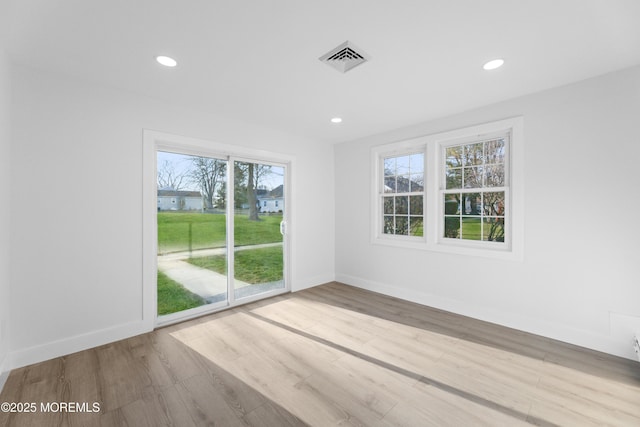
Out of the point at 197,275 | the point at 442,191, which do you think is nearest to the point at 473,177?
the point at 442,191

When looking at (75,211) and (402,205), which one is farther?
(402,205)

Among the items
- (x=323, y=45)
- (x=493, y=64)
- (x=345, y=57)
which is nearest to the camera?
(x=323, y=45)

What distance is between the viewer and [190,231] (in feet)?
10.9

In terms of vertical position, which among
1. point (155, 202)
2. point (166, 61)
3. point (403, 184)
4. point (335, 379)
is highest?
point (166, 61)

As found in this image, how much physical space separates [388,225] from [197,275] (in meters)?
2.90

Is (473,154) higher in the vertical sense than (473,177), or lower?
higher

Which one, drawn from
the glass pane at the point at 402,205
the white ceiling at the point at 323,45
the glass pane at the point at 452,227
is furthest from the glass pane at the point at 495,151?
the glass pane at the point at 402,205

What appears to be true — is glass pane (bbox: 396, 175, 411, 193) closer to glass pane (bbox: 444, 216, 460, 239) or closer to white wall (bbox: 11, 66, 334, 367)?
glass pane (bbox: 444, 216, 460, 239)

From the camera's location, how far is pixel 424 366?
227 cm

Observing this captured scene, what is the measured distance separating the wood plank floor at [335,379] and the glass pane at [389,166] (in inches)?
90.8

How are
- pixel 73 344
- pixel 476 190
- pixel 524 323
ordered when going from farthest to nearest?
1. pixel 476 190
2. pixel 524 323
3. pixel 73 344

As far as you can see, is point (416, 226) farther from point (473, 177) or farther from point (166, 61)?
point (166, 61)

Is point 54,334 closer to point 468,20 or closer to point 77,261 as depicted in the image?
point 77,261

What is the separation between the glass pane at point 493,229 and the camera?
3188mm
